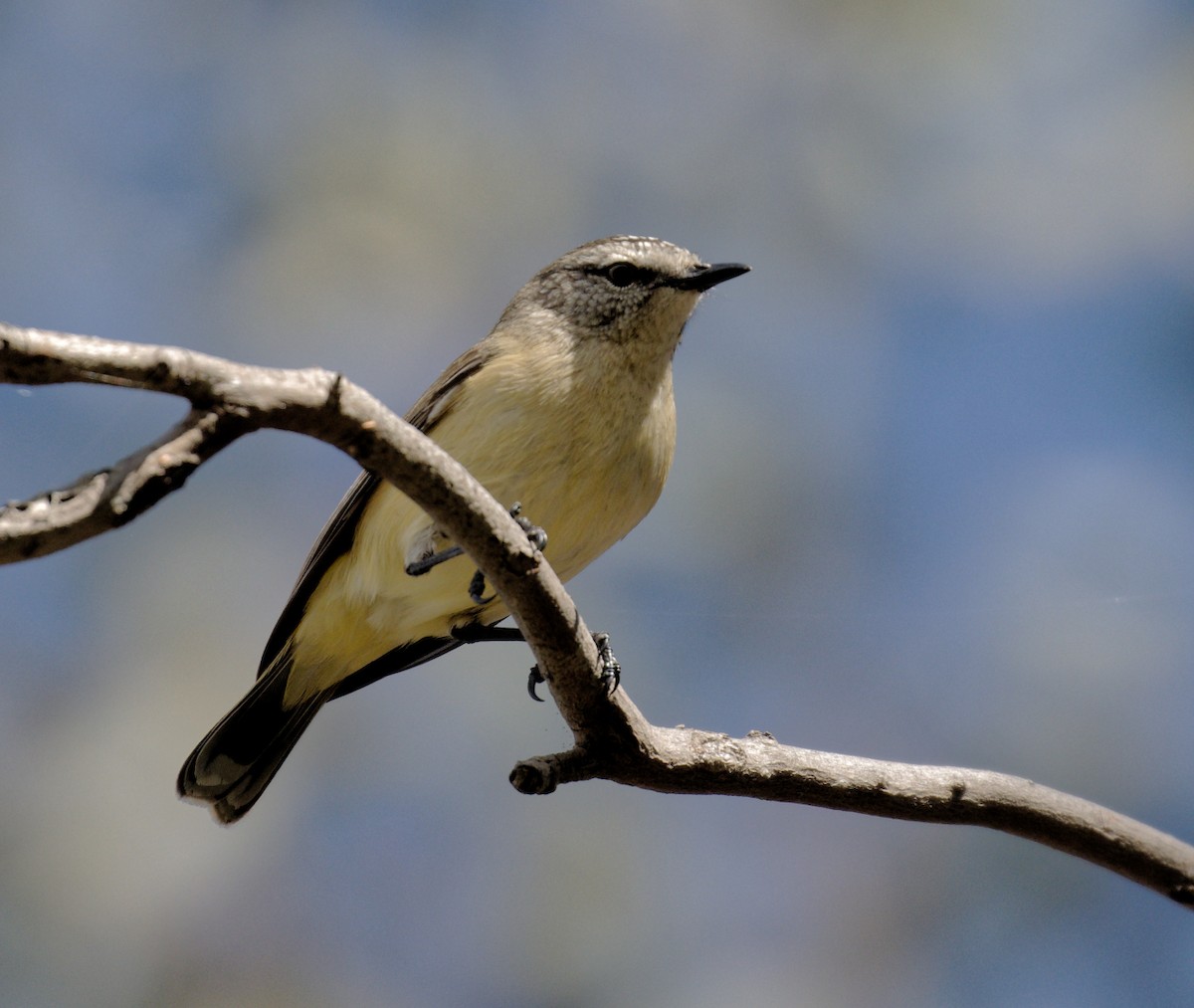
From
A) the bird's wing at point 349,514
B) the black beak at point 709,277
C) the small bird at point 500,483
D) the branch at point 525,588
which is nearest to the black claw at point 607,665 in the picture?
the branch at point 525,588

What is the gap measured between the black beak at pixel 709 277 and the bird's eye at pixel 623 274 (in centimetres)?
13

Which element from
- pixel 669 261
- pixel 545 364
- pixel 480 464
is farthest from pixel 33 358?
pixel 669 261

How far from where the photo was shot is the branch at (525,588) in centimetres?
160

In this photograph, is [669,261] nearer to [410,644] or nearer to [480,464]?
[480,464]

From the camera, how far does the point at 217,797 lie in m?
3.89

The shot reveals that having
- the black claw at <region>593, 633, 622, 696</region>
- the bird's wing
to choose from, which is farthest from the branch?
the bird's wing

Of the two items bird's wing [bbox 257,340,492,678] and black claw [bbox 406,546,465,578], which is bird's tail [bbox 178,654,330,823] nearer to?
bird's wing [bbox 257,340,492,678]

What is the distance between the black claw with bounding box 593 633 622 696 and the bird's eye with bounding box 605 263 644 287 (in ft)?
4.62

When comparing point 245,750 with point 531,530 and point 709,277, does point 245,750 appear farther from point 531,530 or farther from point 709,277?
point 709,277

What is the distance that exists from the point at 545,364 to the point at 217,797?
1.87 m

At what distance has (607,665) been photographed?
108 inches

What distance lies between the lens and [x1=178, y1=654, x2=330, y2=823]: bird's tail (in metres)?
3.88

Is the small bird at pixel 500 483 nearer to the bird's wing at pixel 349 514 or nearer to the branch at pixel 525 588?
the bird's wing at pixel 349 514

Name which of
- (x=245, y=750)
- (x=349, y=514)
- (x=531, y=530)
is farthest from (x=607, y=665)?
(x=245, y=750)
